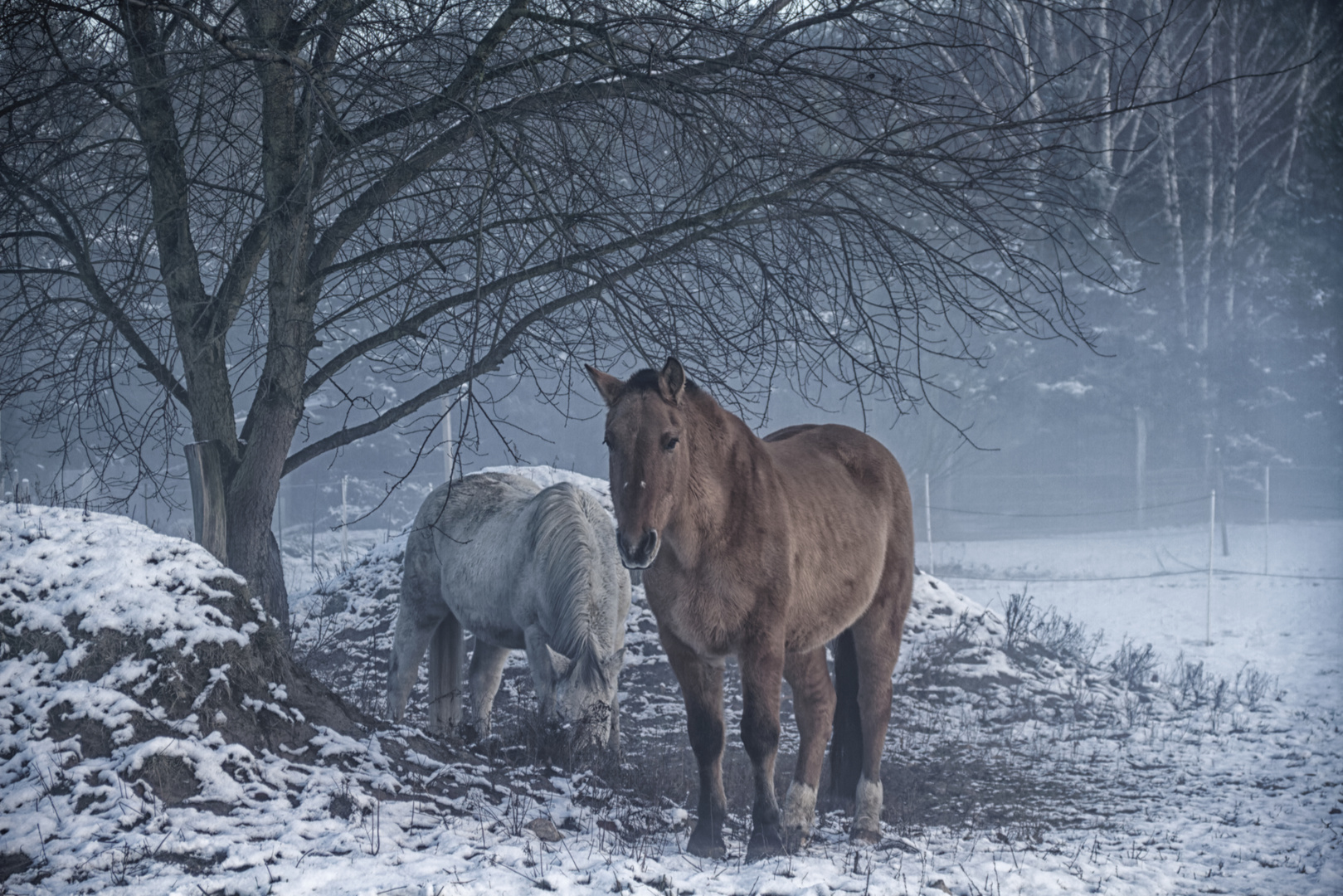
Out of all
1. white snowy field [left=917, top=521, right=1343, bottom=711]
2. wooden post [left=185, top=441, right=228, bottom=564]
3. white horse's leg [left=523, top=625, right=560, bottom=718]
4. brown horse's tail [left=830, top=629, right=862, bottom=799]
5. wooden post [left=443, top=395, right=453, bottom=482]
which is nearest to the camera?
brown horse's tail [left=830, top=629, right=862, bottom=799]

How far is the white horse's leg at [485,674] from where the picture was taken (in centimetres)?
699

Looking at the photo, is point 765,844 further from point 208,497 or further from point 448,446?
point 448,446

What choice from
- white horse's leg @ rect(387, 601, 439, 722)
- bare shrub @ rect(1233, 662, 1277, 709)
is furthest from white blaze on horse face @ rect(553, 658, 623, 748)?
bare shrub @ rect(1233, 662, 1277, 709)

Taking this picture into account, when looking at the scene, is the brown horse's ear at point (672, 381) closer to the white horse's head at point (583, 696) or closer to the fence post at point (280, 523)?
the white horse's head at point (583, 696)

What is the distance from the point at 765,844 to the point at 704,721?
0.54m

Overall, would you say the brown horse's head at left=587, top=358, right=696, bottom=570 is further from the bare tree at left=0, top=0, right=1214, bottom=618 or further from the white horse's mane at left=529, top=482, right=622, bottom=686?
the white horse's mane at left=529, top=482, right=622, bottom=686

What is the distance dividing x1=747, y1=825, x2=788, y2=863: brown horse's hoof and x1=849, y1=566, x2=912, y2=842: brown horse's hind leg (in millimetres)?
872

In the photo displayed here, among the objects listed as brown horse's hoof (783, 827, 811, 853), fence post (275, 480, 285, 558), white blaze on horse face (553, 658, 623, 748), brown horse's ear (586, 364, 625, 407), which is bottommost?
brown horse's hoof (783, 827, 811, 853)

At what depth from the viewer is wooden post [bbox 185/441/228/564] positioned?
560 cm

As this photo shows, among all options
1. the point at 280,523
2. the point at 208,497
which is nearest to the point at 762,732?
the point at 208,497

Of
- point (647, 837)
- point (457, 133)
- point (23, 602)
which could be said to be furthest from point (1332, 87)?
point (23, 602)

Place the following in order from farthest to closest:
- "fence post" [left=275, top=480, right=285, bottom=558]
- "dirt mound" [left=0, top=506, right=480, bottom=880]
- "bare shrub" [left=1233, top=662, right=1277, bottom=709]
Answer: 1. "fence post" [left=275, top=480, right=285, bottom=558]
2. "bare shrub" [left=1233, top=662, right=1277, bottom=709]
3. "dirt mound" [left=0, top=506, right=480, bottom=880]

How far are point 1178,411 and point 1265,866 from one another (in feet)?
74.1

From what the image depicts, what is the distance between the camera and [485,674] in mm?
7121
